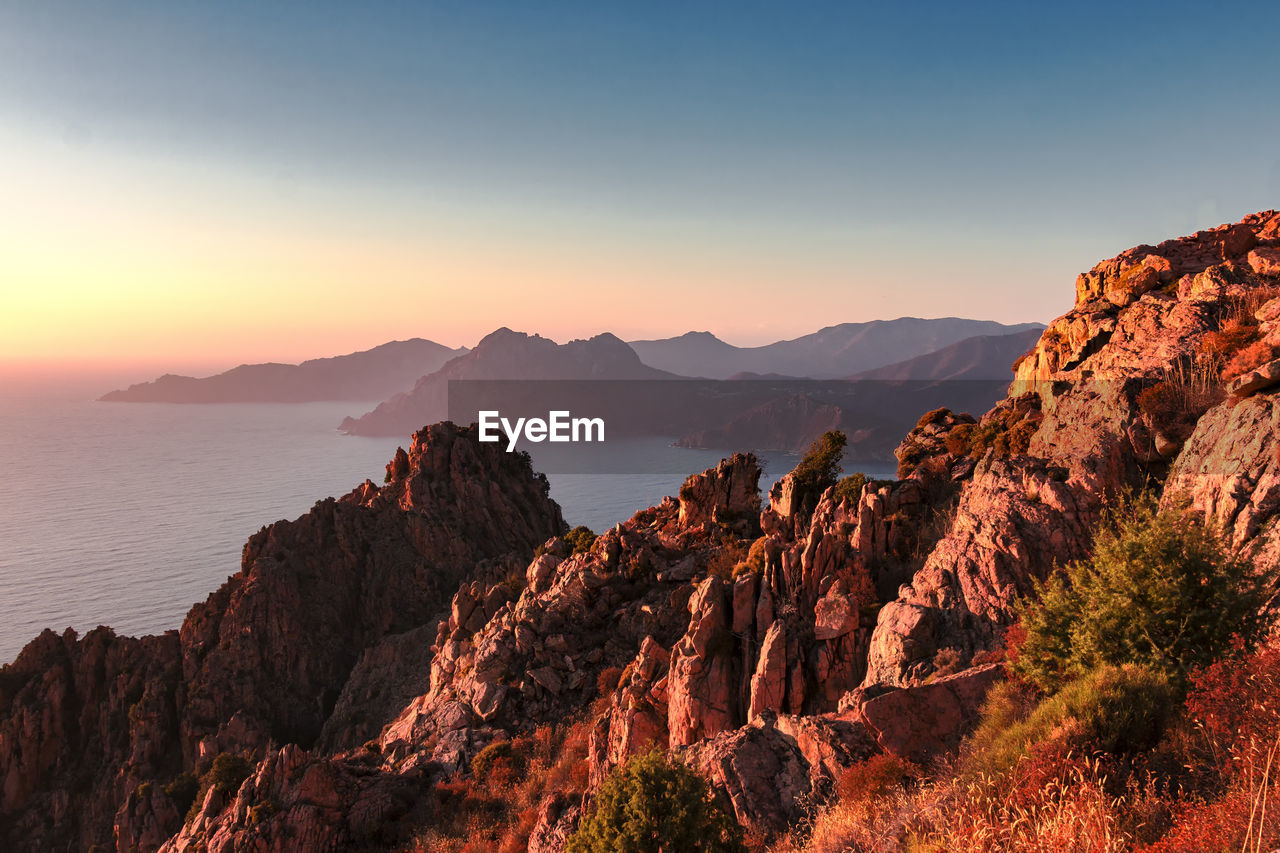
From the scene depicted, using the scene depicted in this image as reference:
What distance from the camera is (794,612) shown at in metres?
21.0

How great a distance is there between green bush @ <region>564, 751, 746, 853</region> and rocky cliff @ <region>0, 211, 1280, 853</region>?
173 centimetres

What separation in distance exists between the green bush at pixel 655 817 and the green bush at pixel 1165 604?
6.60 meters

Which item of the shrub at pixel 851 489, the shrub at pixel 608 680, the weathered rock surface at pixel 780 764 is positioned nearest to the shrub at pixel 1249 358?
the shrub at pixel 851 489

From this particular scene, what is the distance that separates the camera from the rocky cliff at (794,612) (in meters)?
15.5

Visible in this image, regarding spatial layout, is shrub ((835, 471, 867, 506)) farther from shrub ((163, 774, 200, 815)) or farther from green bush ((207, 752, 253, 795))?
shrub ((163, 774, 200, 815))

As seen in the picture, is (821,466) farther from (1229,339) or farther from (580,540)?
(580,540)

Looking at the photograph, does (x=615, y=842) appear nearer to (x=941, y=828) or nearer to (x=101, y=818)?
(x=941, y=828)

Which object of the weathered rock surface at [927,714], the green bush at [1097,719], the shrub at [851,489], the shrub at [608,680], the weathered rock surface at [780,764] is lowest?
the shrub at [608,680]

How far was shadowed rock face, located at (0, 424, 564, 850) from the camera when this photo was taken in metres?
51.5

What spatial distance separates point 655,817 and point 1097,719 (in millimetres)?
7140

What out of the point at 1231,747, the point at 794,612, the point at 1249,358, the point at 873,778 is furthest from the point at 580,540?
the point at 1231,747

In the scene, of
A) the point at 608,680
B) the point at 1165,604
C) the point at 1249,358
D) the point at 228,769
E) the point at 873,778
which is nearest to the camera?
the point at 1165,604

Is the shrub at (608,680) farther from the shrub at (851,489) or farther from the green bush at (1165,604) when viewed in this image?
the green bush at (1165,604)

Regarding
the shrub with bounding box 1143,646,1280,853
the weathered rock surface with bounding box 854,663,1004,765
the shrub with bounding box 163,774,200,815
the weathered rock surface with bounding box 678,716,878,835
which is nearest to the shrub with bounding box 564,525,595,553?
the weathered rock surface with bounding box 678,716,878,835
